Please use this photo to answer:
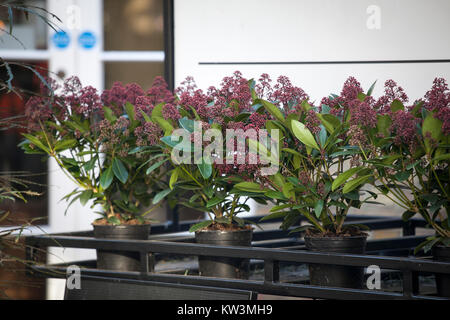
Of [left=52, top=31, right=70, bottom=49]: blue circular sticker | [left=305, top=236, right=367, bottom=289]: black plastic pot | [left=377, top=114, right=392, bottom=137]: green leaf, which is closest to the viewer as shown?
[left=377, top=114, right=392, bottom=137]: green leaf

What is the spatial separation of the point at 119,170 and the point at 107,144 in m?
0.12

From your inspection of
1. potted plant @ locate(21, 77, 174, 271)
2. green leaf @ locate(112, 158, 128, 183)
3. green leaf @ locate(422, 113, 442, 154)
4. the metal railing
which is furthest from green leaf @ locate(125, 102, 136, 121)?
green leaf @ locate(422, 113, 442, 154)

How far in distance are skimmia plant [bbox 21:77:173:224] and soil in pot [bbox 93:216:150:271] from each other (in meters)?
0.04

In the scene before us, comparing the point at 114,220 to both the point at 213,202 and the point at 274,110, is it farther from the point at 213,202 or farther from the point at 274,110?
the point at 274,110

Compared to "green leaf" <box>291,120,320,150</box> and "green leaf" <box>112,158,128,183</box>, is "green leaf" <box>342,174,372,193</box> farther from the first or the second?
"green leaf" <box>112,158,128,183</box>

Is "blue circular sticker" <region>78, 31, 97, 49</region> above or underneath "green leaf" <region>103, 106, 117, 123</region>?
above

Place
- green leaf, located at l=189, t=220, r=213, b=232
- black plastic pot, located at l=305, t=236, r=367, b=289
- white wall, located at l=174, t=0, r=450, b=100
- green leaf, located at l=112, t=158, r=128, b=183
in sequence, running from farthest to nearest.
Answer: white wall, located at l=174, t=0, r=450, b=100
green leaf, located at l=112, t=158, r=128, b=183
green leaf, located at l=189, t=220, r=213, b=232
black plastic pot, located at l=305, t=236, r=367, b=289

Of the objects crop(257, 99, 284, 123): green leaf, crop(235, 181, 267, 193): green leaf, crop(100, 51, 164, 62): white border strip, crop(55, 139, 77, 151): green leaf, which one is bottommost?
crop(235, 181, 267, 193): green leaf

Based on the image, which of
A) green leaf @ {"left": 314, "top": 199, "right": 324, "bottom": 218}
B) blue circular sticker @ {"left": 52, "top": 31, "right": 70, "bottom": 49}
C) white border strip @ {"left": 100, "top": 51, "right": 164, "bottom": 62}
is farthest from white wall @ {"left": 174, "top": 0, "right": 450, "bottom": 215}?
green leaf @ {"left": 314, "top": 199, "right": 324, "bottom": 218}

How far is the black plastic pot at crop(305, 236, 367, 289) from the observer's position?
1.65 metres

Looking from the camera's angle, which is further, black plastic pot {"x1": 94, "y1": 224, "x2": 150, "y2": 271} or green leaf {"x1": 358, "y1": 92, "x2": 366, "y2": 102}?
black plastic pot {"x1": 94, "y1": 224, "x2": 150, "y2": 271}

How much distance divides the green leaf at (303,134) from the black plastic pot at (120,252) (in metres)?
0.82

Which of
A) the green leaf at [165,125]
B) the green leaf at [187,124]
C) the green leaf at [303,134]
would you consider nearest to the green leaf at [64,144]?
the green leaf at [165,125]
